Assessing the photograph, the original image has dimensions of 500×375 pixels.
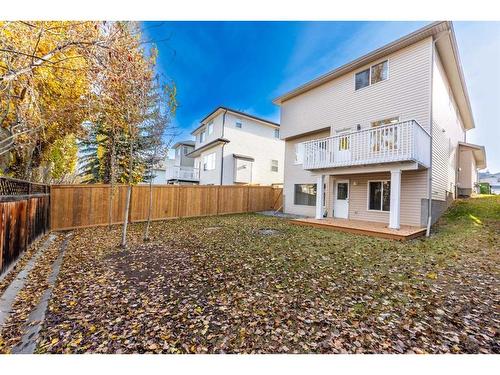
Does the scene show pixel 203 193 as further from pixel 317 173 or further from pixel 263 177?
pixel 263 177

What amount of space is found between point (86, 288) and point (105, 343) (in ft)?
5.74

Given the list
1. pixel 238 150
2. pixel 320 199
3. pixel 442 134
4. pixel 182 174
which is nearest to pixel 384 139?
pixel 320 199

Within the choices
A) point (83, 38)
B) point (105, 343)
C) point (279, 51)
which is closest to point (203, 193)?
point (279, 51)

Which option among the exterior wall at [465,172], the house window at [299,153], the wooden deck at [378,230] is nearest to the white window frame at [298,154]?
the house window at [299,153]

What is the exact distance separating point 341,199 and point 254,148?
1050cm

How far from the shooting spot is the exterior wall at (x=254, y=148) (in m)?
18.4

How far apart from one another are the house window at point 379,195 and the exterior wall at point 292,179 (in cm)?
358

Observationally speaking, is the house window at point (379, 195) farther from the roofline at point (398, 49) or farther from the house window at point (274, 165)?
the house window at point (274, 165)

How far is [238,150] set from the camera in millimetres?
18844

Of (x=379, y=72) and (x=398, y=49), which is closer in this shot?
(x=398, y=49)

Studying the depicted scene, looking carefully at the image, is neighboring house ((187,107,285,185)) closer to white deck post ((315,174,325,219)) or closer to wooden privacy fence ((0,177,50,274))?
white deck post ((315,174,325,219))

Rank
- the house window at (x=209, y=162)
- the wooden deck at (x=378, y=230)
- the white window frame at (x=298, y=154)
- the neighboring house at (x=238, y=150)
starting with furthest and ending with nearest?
the house window at (x=209, y=162) → the neighboring house at (x=238, y=150) → the white window frame at (x=298, y=154) → the wooden deck at (x=378, y=230)

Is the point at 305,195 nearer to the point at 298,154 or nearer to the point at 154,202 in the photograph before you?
the point at 298,154

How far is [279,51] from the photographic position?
5633 mm
